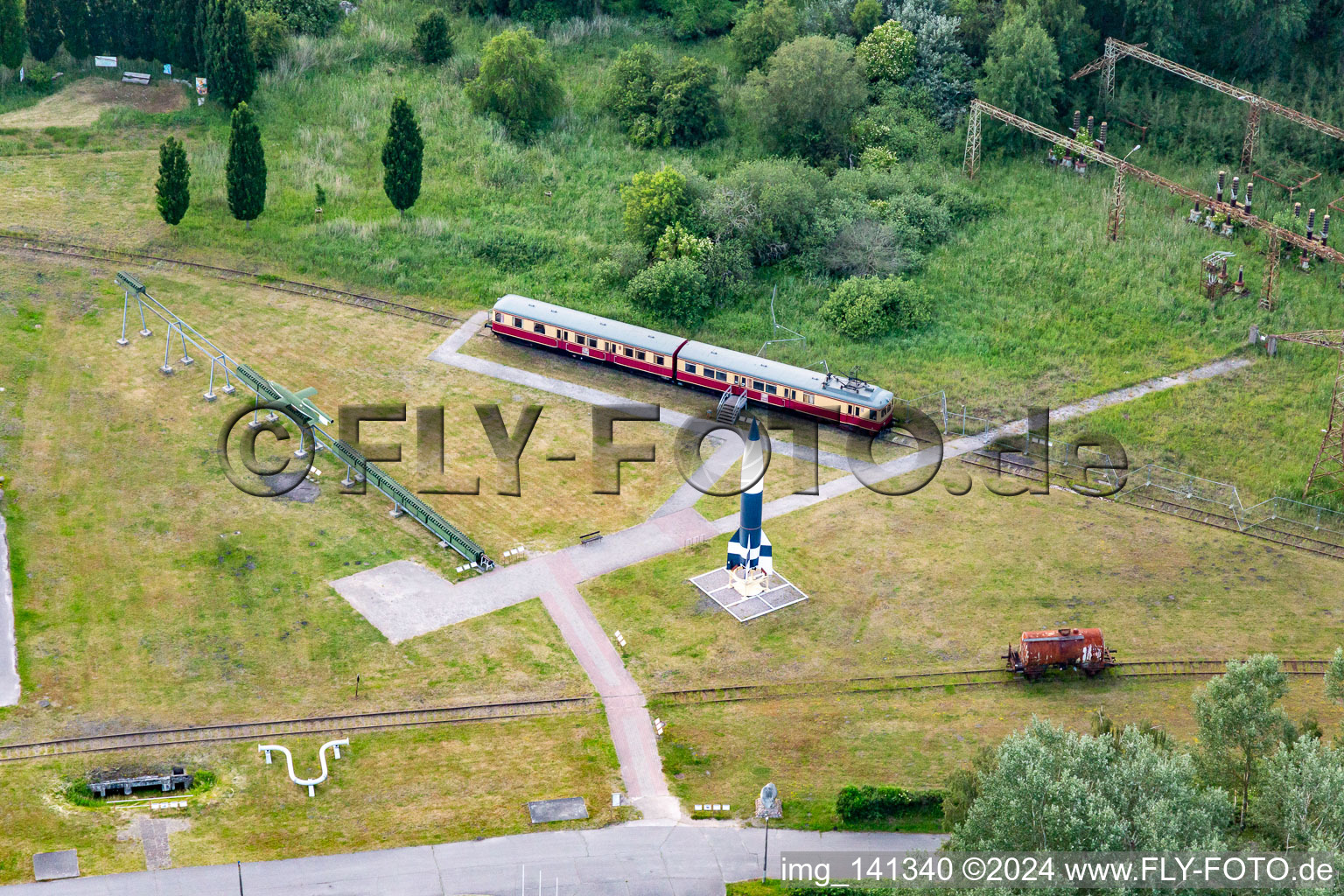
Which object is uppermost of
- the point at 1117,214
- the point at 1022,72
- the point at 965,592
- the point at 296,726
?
the point at 1022,72

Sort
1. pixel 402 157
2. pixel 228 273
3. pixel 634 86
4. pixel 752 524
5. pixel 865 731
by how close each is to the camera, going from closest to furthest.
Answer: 1. pixel 865 731
2. pixel 752 524
3. pixel 228 273
4. pixel 402 157
5. pixel 634 86

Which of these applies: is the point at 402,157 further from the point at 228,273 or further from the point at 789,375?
the point at 789,375

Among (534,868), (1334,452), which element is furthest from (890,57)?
(534,868)

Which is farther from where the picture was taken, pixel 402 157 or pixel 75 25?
pixel 75 25

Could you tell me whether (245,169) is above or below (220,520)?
above

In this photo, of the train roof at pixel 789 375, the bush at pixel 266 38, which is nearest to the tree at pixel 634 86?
the bush at pixel 266 38

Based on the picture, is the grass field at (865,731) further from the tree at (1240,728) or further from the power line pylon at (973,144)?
the power line pylon at (973,144)

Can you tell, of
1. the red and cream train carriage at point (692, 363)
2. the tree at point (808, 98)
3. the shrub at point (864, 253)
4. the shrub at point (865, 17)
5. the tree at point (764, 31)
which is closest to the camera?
the red and cream train carriage at point (692, 363)
